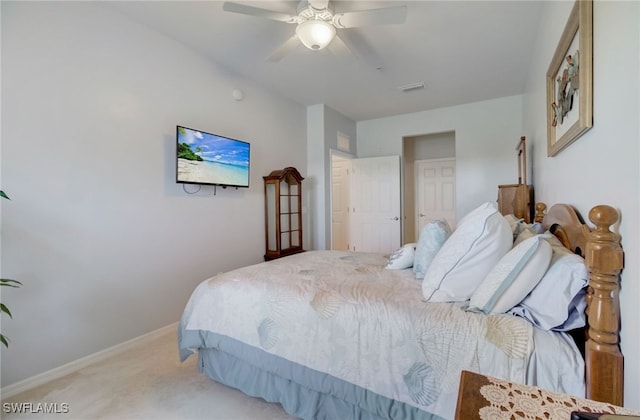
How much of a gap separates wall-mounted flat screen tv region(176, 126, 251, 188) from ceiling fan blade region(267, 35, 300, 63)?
98 cm

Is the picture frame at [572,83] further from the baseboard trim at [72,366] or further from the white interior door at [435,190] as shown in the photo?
the white interior door at [435,190]

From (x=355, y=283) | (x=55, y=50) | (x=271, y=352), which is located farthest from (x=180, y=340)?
(x=55, y=50)

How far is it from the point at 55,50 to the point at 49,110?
420mm

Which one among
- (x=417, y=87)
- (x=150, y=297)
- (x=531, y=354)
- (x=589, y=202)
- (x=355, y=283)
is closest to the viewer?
(x=531, y=354)

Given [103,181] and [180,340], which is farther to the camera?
[103,181]

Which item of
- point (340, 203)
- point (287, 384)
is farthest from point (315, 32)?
point (340, 203)

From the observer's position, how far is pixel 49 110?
76.9 inches

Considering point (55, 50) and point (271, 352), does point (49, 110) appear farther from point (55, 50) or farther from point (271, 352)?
point (271, 352)

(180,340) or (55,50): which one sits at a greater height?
(55,50)

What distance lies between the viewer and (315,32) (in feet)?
6.78

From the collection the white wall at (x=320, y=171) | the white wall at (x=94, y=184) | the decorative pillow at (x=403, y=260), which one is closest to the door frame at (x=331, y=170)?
the white wall at (x=320, y=171)

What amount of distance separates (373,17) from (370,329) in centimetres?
194

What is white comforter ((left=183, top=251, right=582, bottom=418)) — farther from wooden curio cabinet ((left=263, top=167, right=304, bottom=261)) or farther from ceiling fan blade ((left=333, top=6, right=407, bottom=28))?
wooden curio cabinet ((left=263, top=167, right=304, bottom=261))

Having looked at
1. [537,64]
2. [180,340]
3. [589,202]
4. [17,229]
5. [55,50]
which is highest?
[537,64]
